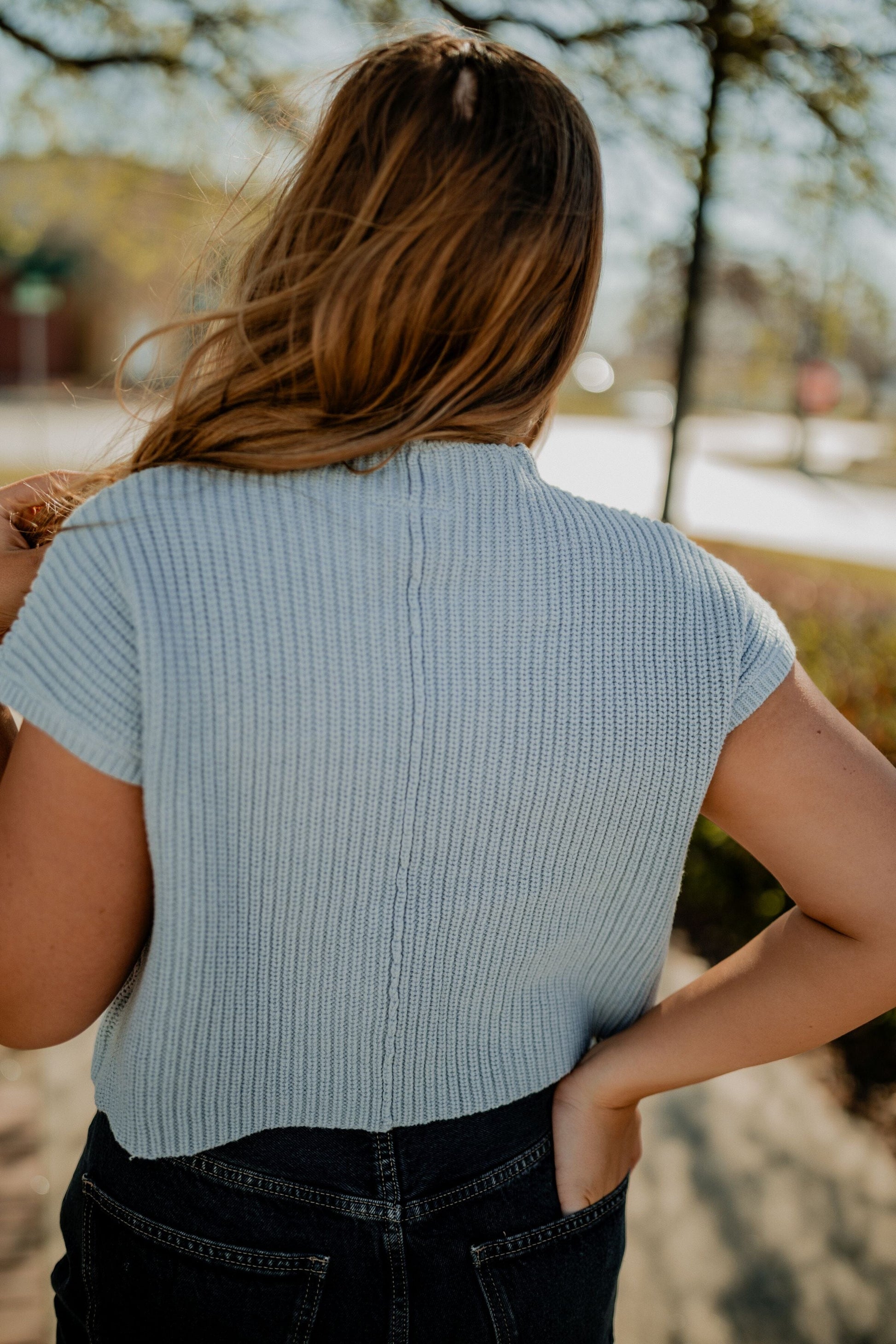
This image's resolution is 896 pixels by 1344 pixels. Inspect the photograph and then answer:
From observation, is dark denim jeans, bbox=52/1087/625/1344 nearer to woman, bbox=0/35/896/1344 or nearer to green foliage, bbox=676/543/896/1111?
woman, bbox=0/35/896/1344

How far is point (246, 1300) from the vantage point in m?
1.02

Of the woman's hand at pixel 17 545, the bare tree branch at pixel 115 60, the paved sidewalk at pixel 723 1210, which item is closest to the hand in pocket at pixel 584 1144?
the woman's hand at pixel 17 545

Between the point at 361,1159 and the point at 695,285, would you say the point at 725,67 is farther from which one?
the point at 361,1159

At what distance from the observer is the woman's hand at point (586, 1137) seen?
1153 millimetres

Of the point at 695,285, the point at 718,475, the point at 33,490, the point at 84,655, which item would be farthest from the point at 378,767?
the point at 718,475

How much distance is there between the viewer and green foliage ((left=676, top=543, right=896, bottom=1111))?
314 centimetres

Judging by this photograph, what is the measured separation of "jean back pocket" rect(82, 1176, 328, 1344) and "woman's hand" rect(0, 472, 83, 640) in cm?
61

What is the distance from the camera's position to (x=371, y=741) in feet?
3.03

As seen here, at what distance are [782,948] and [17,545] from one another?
3.01 feet

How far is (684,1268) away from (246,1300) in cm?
167

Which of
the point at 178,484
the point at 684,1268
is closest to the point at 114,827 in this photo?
the point at 178,484

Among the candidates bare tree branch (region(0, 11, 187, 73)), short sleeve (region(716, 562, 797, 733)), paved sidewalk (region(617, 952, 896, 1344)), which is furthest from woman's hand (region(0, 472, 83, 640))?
bare tree branch (region(0, 11, 187, 73))

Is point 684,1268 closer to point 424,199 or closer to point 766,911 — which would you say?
point 766,911

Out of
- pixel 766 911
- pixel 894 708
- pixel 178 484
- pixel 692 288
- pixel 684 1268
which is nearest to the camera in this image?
pixel 178 484
